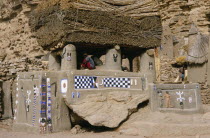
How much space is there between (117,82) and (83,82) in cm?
137

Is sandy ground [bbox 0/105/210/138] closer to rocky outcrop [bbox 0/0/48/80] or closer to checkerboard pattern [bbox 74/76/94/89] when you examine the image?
checkerboard pattern [bbox 74/76/94/89]

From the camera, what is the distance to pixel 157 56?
68.0 feet

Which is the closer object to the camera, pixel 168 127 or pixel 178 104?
pixel 168 127

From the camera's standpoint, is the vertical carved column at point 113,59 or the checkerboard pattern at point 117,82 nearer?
the checkerboard pattern at point 117,82

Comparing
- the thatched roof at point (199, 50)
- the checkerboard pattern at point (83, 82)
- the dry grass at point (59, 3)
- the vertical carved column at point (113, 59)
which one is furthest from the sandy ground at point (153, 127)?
the thatched roof at point (199, 50)

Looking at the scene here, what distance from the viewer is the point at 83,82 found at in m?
9.42

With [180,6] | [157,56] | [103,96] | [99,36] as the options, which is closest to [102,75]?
[103,96]

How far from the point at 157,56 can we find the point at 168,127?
13.0 m

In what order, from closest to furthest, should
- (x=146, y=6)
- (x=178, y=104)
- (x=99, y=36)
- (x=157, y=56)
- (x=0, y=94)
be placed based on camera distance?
(x=178, y=104) < (x=99, y=36) < (x=146, y=6) < (x=0, y=94) < (x=157, y=56)

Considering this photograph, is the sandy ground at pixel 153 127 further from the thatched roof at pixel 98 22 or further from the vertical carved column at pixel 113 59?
the thatched roof at pixel 98 22

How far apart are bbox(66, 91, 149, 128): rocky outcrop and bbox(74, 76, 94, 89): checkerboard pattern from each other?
0.37m

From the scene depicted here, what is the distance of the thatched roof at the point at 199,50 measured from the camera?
1408 cm

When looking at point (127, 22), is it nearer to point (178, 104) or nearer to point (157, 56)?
point (178, 104)

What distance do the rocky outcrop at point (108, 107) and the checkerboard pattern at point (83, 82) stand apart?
1.20ft
